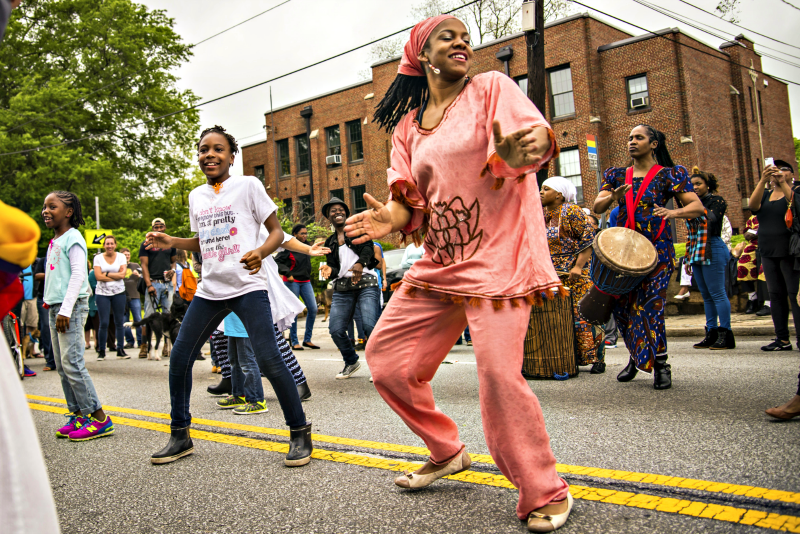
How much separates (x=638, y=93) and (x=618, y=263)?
22.9m

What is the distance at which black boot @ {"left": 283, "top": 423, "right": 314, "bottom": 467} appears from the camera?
3674 millimetres

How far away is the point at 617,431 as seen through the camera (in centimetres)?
392

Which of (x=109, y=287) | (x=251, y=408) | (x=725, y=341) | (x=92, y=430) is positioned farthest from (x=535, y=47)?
(x=92, y=430)

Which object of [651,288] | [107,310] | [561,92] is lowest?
[651,288]

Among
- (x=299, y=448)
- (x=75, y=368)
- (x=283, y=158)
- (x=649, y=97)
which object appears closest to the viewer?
(x=299, y=448)

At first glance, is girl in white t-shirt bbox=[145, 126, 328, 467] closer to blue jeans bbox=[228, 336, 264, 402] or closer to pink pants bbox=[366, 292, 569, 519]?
pink pants bbox=[366, 292, 569, 519]

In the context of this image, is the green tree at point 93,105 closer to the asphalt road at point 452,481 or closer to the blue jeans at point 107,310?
the blue jeans at point 107,310

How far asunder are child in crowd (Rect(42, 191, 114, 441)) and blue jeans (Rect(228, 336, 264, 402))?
117 centimetres

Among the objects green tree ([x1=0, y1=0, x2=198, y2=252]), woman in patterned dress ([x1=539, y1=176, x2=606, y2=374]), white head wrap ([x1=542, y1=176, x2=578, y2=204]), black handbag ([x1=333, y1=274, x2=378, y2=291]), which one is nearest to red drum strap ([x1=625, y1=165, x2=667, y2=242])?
woman in patterned dress ([x1=539, y1=176, x2=606, y2=374])

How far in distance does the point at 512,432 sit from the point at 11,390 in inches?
70.9

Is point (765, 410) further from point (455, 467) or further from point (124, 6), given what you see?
point (124, 6)

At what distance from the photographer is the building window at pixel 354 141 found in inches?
1374

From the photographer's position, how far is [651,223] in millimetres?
5320

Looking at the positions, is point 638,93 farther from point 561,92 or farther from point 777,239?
point 777,239
